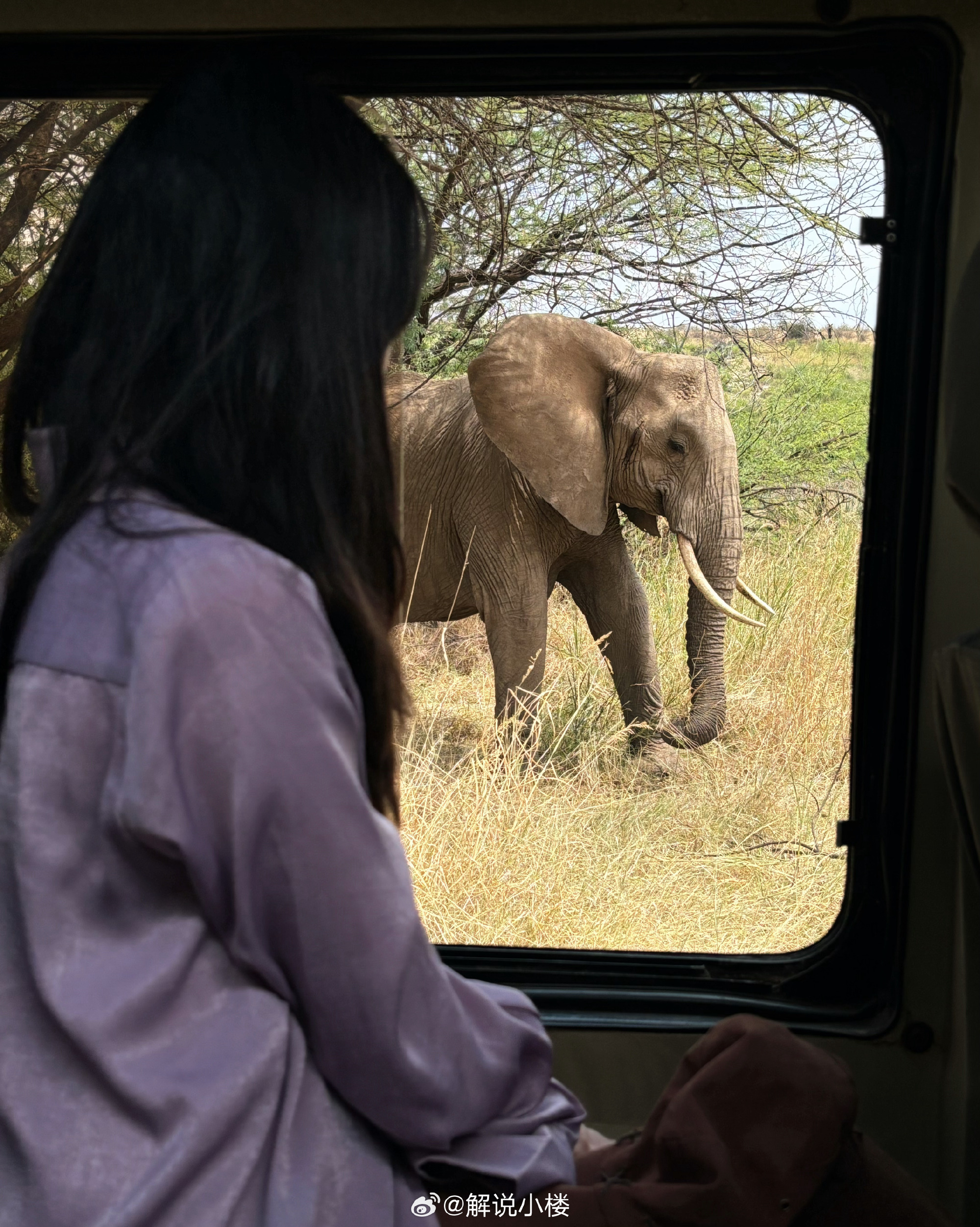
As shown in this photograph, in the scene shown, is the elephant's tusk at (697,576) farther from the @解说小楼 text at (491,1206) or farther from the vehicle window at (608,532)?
the @解说小楼 text at (491,1206)

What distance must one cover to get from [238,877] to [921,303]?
33.3 inches

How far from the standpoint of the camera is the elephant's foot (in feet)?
10.9

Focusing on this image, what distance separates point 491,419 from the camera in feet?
10.2

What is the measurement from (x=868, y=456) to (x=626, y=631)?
2.28 metres

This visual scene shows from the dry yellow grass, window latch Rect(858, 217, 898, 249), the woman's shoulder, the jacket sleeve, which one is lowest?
the dry yellow grass

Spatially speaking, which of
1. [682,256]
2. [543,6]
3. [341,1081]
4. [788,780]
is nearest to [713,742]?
[788,780]

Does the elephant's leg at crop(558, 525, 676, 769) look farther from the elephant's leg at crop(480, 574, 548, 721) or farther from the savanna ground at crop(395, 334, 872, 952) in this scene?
the elephant's leg at crop(480, 574, 548, 721)

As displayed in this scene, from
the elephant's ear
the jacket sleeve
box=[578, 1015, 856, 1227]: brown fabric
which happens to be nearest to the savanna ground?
the elephant's ear

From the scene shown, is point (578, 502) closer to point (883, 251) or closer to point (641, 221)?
point (641, 221)

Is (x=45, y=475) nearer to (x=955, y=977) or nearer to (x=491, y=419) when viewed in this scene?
(x=955, y=977)

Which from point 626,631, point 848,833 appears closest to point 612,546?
point 626,631

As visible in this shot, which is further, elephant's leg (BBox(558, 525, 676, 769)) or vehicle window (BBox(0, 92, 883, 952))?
elephant's leg (BBox(558, 525, 676, 769))

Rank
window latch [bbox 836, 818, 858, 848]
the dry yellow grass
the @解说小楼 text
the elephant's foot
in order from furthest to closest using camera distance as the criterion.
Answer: the elephant's foot < the dry yellow grass < window latch [bbox 836, 818, 858, 848] < the @解说小楼 text

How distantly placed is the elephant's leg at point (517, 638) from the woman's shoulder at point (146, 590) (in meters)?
2.57
